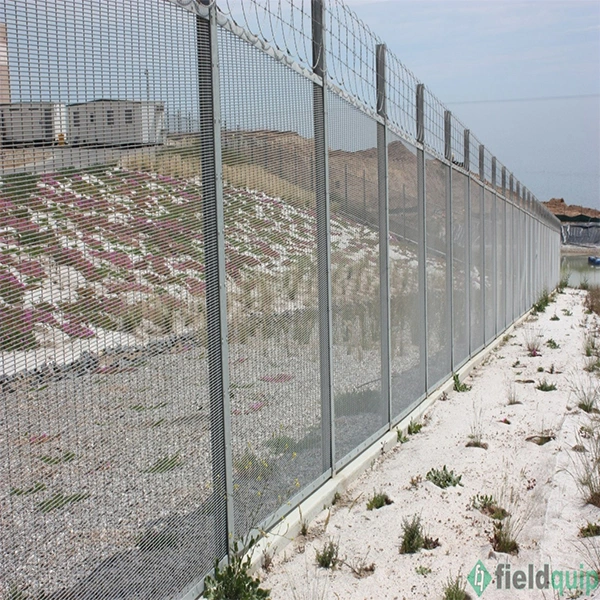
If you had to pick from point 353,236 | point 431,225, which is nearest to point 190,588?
point 353,236

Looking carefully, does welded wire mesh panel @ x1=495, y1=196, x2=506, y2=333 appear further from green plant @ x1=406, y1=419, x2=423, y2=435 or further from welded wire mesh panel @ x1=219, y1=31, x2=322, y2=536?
welded wire mesh panel @ x1=219, y1=31, x2=322, y2=536

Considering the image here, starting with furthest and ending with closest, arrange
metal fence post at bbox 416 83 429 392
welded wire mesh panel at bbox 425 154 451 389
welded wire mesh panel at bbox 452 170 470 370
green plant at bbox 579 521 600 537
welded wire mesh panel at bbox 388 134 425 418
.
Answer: welded wire mesh panel at bbox 452 170 470 370 < welded wire mesh panel at bbox 425 154 451 389 < metal fence post at bbox 416 83 429 392 < welded wire mesh panel at bbox 388 134 425 418 < green plant at bbox 579 521 600 537

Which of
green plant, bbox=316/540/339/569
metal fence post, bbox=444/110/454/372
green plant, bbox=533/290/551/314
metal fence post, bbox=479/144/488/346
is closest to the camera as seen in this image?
green plant, bbox=316/540/339/569

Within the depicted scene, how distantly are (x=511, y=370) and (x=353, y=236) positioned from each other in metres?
4.89

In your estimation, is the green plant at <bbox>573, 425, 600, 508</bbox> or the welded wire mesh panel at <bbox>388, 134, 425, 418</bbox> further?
the welded wire mesh panel at <bbox>388, 134, 425, 418</bbox>

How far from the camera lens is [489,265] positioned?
38.8ft

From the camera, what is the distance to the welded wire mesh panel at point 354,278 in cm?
505

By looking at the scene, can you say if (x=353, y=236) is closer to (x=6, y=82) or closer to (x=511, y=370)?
(x=6, y=82)

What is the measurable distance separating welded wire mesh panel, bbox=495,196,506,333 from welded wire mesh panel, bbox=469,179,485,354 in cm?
177

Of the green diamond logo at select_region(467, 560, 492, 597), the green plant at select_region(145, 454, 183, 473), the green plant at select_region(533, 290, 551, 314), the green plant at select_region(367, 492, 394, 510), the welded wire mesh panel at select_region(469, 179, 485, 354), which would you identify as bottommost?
the green diamond logo at select_region(467, 560, 492, 597)

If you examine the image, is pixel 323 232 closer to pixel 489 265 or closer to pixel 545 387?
pixel 545 387

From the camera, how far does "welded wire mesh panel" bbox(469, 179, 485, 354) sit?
10.2m

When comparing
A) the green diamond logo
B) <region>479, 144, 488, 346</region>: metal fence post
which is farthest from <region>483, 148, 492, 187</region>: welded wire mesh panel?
the green diamond logo

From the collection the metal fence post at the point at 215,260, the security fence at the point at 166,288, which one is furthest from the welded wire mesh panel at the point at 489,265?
the metal fence post at the point at 215,260
